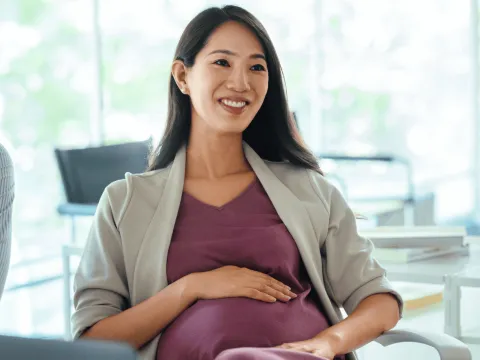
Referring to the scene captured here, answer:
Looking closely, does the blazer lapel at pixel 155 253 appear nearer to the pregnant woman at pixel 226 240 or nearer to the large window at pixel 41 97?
the pregnant woman at pixel 226 240

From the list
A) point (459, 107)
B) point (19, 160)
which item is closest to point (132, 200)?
point (19, 160)

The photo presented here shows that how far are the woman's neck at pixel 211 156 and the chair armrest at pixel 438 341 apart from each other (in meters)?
0.46

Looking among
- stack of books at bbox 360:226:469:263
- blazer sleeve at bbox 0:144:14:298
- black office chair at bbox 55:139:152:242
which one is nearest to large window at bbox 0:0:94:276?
black office chair at bbox 55:139:152:242

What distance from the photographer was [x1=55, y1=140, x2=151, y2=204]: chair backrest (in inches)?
127

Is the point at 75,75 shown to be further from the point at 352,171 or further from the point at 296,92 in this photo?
the point at 352,171

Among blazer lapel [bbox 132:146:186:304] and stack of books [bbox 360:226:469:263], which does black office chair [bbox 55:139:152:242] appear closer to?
stack of books [bbox 360:226:469:263]

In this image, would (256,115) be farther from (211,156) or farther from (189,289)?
(189,289)

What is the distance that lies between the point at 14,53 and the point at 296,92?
2.28 m

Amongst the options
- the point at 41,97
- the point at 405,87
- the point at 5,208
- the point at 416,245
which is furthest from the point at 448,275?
the point at 405,87

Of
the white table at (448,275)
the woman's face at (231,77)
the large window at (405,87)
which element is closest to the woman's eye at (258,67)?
the woman's face at (231,77)

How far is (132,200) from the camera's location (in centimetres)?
165

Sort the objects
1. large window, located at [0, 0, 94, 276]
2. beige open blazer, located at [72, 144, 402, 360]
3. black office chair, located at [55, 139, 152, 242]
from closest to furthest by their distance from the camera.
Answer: beige open blazer, located at [72, 144, 402, 360] → black office chair, located at [55, 139, 152, 242] → large window, located at [0, 0, 94, 276]

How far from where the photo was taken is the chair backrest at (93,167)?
3.22 m

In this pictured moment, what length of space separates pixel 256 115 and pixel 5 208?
0.72 metres
